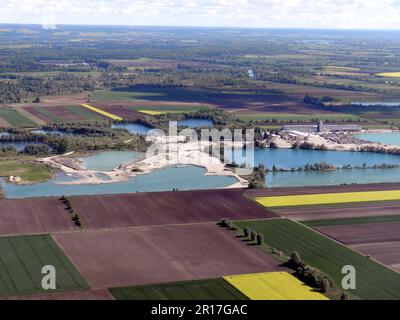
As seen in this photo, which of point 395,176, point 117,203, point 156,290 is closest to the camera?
point 156,290

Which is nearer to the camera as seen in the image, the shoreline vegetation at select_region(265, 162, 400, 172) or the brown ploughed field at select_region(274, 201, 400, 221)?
the brown ploughed field at select_region(274, 201, 400, 221)

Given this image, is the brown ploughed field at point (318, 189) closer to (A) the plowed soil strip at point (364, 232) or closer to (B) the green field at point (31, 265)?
(A) the plowed soil strip at point (364, 232)

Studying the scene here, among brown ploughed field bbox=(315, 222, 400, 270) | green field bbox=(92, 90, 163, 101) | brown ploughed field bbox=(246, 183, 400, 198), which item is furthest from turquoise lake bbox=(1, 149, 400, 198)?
green field bbox=(92, 90, 163, 101)

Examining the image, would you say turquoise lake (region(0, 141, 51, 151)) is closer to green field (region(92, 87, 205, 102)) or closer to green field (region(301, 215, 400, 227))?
green field (region(92, 87, 205, 102))

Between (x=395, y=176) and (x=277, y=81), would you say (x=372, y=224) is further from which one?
(x=277, y=81)

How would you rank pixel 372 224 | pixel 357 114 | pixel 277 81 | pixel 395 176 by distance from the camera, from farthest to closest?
pixel 277 81, pixel 357 114, pixel 395 176, pixel 372 224
